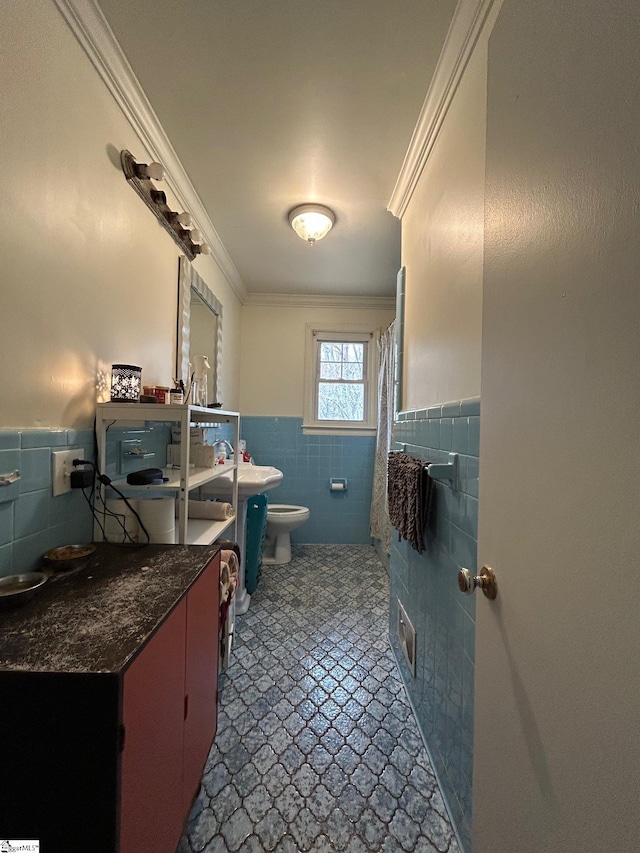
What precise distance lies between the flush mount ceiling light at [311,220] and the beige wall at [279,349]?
1296 millimetres

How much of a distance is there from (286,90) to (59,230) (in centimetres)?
95

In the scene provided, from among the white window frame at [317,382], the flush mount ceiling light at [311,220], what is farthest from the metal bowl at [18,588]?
the white window frame at [317,382]

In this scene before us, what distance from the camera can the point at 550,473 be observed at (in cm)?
51

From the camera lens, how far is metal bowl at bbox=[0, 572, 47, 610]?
730 millimetres

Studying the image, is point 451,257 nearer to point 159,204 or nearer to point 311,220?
point 311,220

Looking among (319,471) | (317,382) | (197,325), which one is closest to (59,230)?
(197,325)

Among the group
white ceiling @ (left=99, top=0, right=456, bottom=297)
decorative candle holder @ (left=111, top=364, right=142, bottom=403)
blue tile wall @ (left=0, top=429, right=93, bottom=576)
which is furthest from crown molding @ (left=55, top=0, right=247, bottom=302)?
blue tile wall @ (left=0, top=429, right=93, bottom=576)

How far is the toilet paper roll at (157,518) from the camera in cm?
120

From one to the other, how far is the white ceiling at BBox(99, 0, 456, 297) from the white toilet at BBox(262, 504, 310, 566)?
2.11m

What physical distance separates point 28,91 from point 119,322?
633 millimetres

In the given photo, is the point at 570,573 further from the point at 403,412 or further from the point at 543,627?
the point at 403,412

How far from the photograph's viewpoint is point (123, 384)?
49.5 inches

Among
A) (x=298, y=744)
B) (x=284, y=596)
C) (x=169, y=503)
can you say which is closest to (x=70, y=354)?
(x=169, y=503)

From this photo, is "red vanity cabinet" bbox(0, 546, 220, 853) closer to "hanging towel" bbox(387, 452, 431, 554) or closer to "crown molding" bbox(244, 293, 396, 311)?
"hanging towel" bbox(387, 452, 431, 554)
